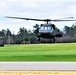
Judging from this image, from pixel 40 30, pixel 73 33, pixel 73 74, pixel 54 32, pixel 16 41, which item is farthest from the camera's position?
pixel 73 33

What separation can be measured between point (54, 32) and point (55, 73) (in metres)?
43.0

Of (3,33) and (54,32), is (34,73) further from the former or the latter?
(3,33)

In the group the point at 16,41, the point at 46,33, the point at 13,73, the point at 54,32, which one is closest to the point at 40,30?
the point at 46,33

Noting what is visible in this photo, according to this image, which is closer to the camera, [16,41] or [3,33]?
[16,41]

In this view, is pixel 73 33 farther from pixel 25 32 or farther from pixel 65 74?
pixel 65 74

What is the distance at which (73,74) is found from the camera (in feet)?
38.6

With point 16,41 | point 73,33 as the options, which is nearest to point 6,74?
point 16,41

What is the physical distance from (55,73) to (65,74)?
0.46 meters

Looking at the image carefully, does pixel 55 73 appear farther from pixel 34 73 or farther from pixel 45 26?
pixel 45 26

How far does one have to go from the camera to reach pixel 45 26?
5119cm

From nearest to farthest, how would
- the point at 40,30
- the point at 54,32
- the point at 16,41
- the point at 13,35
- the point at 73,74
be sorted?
1. the point at 73,74
2. the point at 40,30
3. the point at 54,32
4. the point at 16,41
5. the point at 13,35

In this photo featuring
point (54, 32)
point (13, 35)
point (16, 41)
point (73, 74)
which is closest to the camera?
point (73, 74)

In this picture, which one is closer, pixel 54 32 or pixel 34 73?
pixel 34 73

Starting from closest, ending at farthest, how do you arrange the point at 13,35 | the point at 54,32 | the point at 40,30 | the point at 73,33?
the point at 40,30 < the point at 54,32 < the point at 13,35 < the point at 73,33
